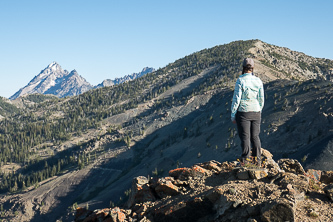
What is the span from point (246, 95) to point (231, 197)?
13.2 ft

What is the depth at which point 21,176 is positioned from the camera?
493ft

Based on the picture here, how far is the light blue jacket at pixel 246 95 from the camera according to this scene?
403 inches

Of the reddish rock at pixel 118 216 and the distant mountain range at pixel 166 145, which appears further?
the distant mountain range at pixel 166 145

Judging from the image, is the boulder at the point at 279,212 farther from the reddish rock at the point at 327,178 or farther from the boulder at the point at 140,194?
the boulder at the point at 140,194

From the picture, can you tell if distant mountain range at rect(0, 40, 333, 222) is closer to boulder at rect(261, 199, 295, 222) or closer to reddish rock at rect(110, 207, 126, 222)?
boulder at rect(261, 199, 295, 222)

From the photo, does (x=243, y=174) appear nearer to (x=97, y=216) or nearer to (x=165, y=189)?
(x=165, y=189)

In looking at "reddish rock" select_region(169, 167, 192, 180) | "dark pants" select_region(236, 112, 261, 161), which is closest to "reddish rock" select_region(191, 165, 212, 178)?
"reddish rock" select_region(169, 167, 192, 180)

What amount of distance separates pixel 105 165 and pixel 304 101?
283 ft

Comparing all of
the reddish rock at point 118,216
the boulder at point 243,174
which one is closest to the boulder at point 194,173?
the boulder at point 243,174

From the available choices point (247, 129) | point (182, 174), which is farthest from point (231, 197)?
point (182, 174)

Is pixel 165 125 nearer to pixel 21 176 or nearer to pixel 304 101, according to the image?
pixel 304 101

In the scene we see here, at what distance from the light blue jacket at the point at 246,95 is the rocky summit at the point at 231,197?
7.13 feet

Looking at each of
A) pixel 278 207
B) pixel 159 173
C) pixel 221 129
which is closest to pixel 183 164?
pixel 159 173

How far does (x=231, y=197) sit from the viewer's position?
8172 millimetres
